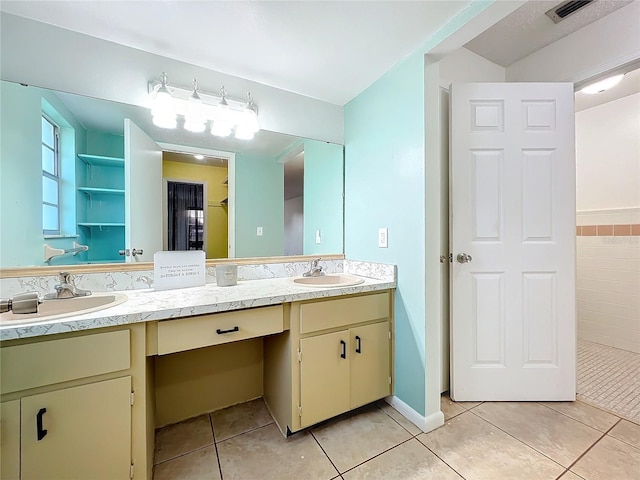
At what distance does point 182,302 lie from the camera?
1.23m

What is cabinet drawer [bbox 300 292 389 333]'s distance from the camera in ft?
4.76

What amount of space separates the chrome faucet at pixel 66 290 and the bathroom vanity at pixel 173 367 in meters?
0.19

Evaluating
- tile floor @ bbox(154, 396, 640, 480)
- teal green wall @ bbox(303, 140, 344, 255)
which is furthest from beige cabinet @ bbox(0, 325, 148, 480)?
teal green wall @ bbox(303, 140, 344, 255)

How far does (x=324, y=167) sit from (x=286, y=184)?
0.34m

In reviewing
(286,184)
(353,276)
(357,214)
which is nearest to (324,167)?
(286,184)

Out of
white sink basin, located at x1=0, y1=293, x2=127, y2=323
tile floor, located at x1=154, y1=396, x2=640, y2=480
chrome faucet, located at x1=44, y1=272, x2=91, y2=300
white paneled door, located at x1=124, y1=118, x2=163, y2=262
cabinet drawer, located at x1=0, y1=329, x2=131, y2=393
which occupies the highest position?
white paneled door, located at x1=124, y1=118, x2=163, y2=262

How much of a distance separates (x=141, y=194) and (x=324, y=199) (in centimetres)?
123

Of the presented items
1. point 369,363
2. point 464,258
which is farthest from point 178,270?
point 464,258

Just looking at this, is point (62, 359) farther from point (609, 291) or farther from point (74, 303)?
point (609, 291)

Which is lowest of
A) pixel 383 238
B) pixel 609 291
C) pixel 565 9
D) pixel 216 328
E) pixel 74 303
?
pixel 609 291

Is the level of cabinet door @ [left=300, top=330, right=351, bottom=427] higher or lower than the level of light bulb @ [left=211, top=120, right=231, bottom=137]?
lower

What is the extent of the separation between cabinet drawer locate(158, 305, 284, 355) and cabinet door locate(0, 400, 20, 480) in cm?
43

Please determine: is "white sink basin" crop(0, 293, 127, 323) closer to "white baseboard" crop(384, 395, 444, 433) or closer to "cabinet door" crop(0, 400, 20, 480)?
"cabinet door" crop(0, 400, 20, 480)

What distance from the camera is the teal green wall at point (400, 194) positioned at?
1560 millimetres
